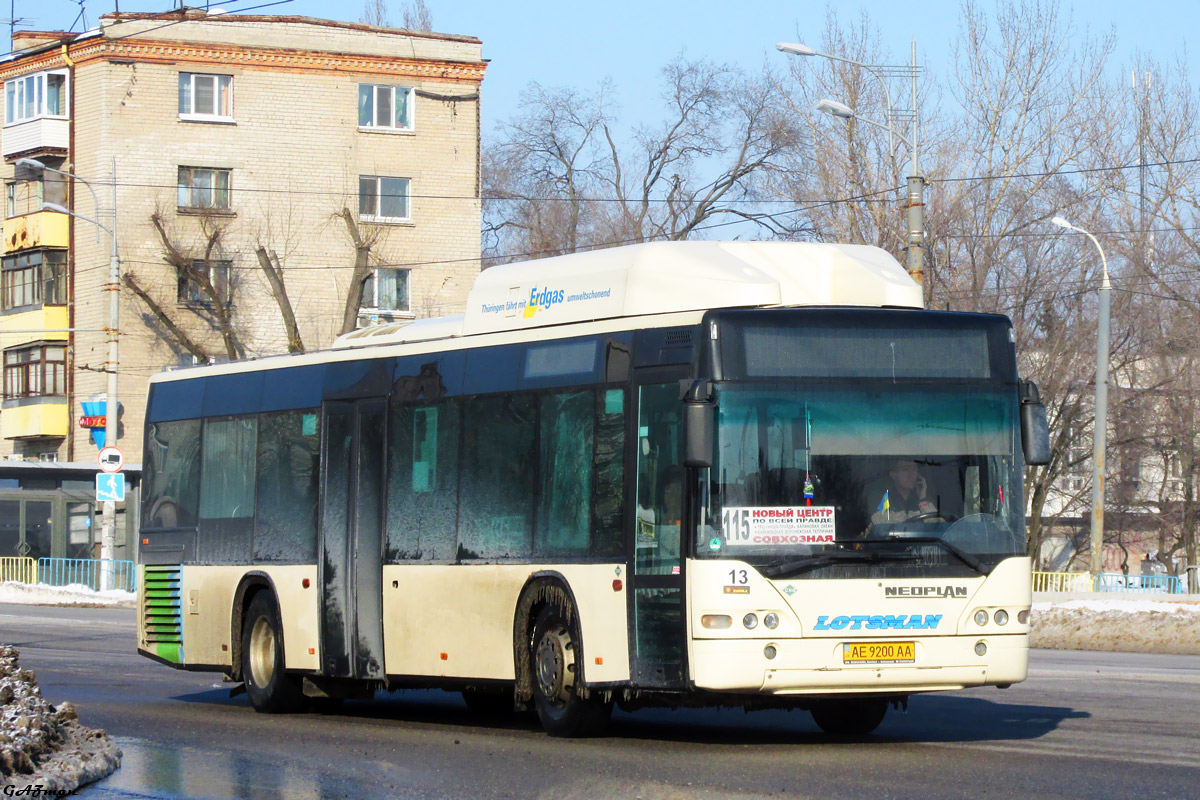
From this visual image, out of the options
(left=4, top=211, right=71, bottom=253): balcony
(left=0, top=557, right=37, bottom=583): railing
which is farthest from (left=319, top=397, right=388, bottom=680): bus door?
(left=4, top=211, right=71, bottom=253): balcony

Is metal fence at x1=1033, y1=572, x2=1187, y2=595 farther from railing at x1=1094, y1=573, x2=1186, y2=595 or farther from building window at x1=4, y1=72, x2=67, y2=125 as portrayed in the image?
building window at x1=4, y1=72, x2=67, y2=125

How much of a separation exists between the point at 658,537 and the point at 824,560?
3.47ft

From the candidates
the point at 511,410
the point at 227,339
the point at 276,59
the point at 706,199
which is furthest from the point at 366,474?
the point at 706,199

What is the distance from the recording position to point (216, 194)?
52.7m

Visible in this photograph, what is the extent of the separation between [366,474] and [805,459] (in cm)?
461

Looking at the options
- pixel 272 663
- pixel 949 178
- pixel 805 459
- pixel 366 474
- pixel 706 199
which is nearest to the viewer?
pixel 805 459

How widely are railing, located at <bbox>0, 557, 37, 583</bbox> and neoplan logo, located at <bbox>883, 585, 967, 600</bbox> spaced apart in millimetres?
36977

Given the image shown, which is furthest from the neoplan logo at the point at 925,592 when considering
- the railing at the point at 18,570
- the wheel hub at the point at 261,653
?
the railing at the point at 18,570

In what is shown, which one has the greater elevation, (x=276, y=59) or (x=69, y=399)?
(x=276, y=59)

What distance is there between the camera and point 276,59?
53031mm

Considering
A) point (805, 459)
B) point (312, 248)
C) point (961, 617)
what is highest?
point (312, 248)

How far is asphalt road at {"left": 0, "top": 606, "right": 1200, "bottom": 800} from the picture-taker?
9430 millimetres

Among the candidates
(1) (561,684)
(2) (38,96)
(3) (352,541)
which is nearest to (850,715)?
(1) (561,684)

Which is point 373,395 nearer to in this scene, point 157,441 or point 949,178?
point 157,441
